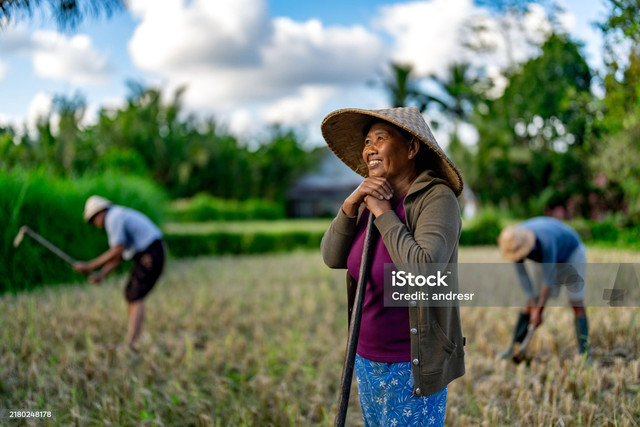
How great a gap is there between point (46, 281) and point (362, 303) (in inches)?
304

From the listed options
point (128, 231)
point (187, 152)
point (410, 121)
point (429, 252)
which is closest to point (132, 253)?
point (128, 231)

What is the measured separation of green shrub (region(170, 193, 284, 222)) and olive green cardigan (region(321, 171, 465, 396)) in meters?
22.4

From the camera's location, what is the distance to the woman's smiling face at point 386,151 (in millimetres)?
1971

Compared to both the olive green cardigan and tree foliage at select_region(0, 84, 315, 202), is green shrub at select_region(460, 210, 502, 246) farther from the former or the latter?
tree foliage at select_region(0, 84, 315, 202)

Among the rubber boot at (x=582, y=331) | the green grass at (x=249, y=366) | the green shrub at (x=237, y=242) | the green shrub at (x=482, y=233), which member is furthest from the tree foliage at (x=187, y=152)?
the rubber boot at (x=582, y=331)

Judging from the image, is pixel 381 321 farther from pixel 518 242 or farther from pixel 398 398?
pixel 518 242

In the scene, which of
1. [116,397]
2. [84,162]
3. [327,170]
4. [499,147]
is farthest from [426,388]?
[327,170]

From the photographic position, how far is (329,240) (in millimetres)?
2148

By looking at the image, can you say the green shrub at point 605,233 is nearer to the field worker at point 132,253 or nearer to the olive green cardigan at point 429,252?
the field worker at point 132,253

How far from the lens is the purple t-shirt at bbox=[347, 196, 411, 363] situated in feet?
6.49

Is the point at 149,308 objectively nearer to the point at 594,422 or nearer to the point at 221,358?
the point at 221,358

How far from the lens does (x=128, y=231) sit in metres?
5.43

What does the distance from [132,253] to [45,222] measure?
160 inches

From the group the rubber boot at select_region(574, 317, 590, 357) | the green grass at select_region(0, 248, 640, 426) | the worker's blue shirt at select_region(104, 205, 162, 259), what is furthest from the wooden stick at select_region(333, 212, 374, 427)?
the worker's blue shirt at select_region(104, 205, 162, 259)
